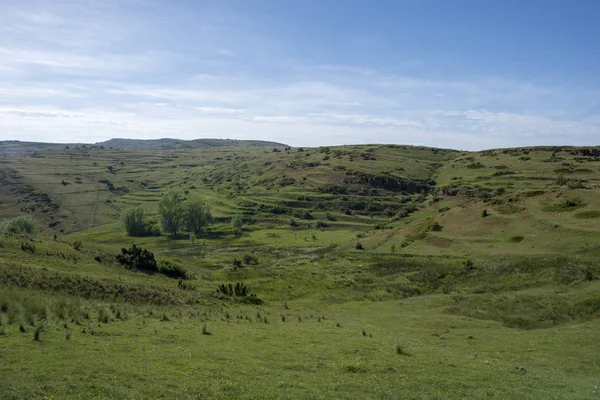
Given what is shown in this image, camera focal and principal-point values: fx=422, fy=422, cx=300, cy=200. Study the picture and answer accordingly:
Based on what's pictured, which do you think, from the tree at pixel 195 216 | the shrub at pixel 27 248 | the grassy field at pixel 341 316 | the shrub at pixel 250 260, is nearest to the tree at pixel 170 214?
the tree at pixel 195 216

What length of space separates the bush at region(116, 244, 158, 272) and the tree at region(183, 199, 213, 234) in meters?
84.2

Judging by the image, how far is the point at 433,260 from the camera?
58.8m

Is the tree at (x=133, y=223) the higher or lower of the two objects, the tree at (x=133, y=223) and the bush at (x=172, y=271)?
the lower

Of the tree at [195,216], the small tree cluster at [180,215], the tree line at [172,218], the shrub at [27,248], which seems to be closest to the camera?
the shrub at [27,248]

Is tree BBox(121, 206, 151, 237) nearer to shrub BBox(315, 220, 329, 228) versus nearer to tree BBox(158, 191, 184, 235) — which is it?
tree BBox(158, 191, 184, 235)

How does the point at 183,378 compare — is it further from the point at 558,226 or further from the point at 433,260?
the point at 558,226

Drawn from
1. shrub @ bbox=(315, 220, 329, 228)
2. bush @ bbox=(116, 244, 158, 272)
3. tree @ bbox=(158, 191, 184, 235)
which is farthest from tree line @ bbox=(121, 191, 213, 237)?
bush @ bbox=(116, 244, 158, 272)

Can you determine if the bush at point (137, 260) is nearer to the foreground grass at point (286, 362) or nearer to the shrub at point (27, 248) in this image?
the shrub at point (27, 248)

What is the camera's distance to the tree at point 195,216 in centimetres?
13412

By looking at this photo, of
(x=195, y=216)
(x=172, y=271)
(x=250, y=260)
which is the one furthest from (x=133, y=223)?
(x=172, y=271)

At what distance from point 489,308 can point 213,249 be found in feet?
248

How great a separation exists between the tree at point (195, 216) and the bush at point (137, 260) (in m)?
84.2

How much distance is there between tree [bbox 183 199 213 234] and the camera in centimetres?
13412

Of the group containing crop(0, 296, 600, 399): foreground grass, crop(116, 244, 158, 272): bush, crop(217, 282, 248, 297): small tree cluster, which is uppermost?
crop(0, 296, 600, 399): foreground grass
